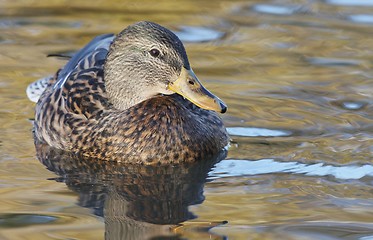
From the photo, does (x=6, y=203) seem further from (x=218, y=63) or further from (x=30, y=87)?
(x=218, y=63)

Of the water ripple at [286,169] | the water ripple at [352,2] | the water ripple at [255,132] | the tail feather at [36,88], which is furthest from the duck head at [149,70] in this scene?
the water ripple at [352,2]

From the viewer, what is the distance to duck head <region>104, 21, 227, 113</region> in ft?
28.5

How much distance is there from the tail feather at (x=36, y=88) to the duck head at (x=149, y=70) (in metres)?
1.58

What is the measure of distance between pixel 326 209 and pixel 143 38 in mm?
2376

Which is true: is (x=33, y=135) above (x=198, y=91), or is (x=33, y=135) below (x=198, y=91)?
below

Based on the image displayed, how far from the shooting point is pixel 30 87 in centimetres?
1089

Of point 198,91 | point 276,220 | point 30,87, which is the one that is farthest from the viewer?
point 30,87

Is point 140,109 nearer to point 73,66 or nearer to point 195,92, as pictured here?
point 195,92

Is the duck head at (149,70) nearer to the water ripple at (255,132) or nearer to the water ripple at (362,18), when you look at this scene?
the water ripple at (255,132)

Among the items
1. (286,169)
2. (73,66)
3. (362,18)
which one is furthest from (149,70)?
(362,18)

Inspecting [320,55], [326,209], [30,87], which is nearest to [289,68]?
[320,55]

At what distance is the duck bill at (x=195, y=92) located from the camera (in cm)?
854

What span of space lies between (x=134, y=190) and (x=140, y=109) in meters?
1.13

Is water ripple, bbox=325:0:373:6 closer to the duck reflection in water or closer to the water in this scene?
the water
